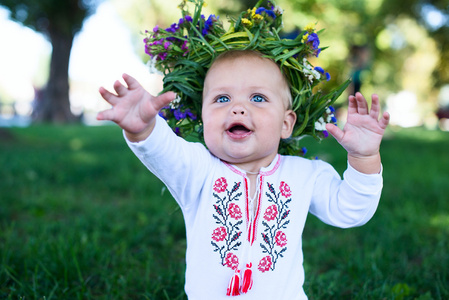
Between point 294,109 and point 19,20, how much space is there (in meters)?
16.7

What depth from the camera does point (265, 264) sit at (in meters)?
1.68

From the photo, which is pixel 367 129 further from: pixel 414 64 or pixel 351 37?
pixel 414 64

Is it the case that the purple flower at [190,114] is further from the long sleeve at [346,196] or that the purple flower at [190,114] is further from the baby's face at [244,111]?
the long sleeve at [346,196]

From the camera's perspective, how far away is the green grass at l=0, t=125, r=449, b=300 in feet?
7.34

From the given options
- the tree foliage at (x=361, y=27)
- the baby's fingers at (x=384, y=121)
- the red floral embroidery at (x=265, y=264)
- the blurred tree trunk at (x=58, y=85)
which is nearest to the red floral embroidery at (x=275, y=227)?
the red floral embroidery at (x=265, y=264)

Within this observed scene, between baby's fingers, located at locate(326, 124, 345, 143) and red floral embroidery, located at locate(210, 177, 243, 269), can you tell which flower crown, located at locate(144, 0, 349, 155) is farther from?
red floral embroidery, located at locate(210, 177, 243, 269)

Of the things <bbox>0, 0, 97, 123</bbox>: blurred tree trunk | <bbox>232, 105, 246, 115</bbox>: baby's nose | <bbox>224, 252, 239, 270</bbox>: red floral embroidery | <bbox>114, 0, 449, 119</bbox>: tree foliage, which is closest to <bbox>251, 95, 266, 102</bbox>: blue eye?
<bbox>232, 105, 246, 115</bbox>: baby's nose

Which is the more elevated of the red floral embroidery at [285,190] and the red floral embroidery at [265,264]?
the red floral embroidery at [285,190]

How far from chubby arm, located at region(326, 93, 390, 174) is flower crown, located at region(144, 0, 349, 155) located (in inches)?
7.2

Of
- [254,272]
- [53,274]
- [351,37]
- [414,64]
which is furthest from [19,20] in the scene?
[414,64]

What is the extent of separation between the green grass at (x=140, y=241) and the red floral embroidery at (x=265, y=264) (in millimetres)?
571

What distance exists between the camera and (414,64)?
3450 cm

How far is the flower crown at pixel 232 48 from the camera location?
1830 millimetres

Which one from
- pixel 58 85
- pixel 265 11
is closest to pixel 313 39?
pixel 265 11
